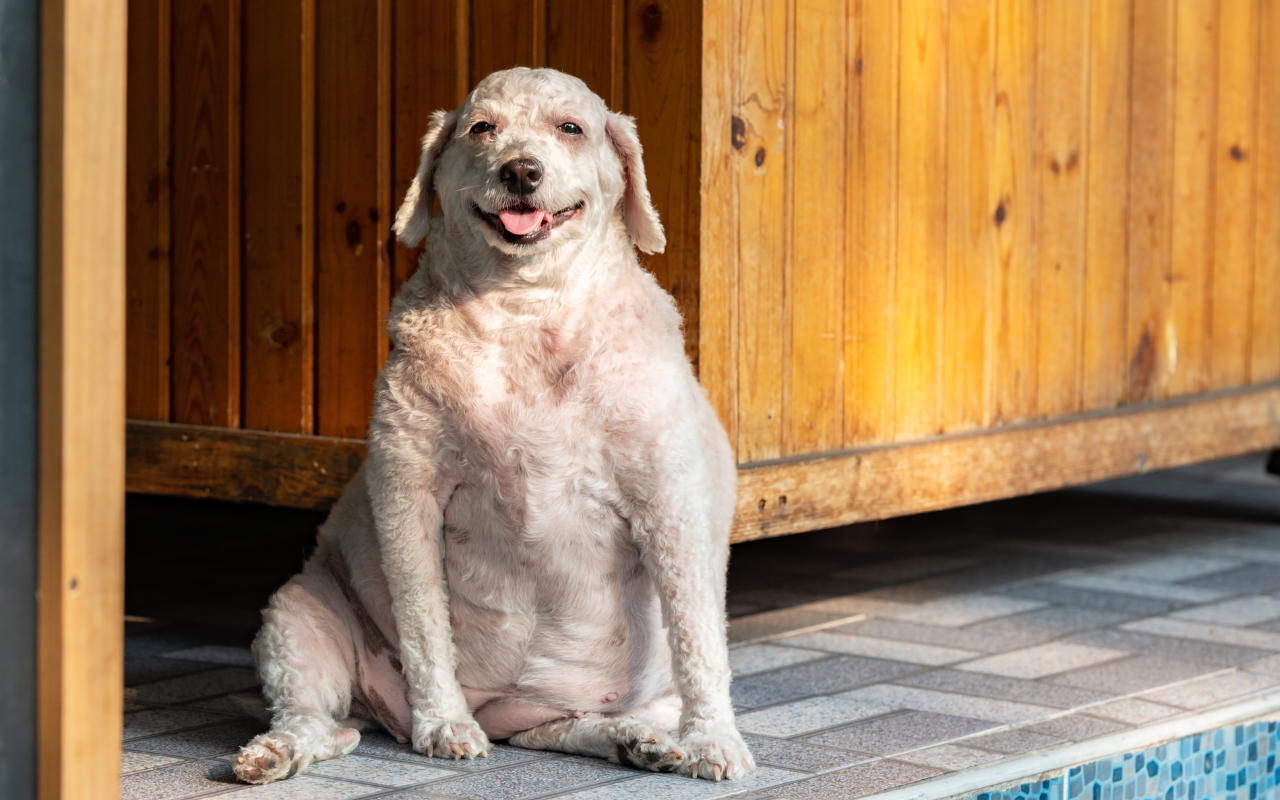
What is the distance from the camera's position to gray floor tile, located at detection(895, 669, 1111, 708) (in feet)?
10.4

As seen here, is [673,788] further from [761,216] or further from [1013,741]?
[761,216]

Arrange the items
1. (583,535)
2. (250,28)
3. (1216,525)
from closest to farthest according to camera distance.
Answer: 1. (583,535)
2. (250,28)
3. (1216,525)

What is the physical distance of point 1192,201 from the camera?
4887mm

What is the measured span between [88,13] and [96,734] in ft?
2.66

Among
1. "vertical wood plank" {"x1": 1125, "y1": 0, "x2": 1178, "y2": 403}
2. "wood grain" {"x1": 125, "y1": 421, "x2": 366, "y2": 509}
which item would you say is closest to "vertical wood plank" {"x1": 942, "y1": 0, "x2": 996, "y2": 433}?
"vertical wood plank" {"x1": 1125, "y1": 0, "x2": 1178, "y2": 403}

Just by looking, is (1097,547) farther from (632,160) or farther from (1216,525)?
(632,160)

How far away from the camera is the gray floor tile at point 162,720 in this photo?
2.90 m

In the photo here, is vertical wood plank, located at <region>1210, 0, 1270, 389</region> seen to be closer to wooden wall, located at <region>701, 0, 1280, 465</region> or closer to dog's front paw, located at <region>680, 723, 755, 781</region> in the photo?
wooden wall, located at <region>701, 0, 1280, 465</region>

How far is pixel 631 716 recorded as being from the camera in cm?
275

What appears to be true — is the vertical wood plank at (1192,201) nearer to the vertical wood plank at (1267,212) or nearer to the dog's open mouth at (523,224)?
the vertical wood plank at (1267,212)

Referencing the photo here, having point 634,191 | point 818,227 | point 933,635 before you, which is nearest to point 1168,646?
point 933,635

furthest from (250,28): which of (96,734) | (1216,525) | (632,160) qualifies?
(1216,525)

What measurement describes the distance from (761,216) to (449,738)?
4.38 ft

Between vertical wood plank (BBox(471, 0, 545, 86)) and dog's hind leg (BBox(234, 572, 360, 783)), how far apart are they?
116 cm
